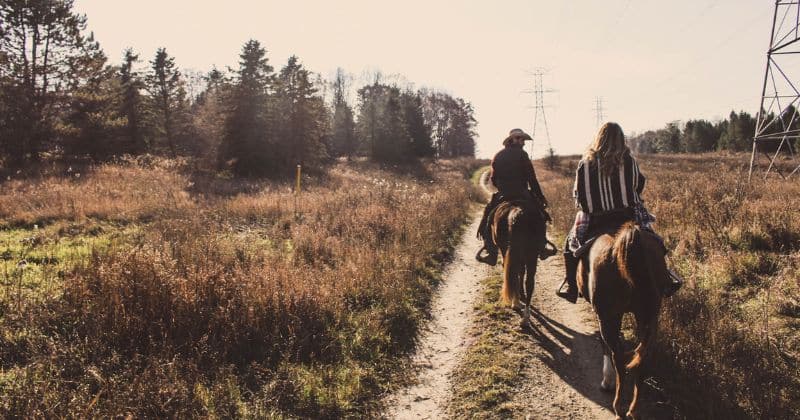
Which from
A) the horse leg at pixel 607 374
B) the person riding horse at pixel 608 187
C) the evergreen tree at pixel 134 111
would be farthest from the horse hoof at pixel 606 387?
the evergreen tree at pixel 134 111

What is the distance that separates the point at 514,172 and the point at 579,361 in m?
3.41

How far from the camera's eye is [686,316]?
5344 mm

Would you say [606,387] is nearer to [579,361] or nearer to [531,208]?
[579,361]

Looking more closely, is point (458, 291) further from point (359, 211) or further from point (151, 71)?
point (151, 71)

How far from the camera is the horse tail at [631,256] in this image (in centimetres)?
341

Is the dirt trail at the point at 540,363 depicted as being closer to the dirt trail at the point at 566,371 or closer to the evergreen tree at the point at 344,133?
the dirt trail at the point at 566,371

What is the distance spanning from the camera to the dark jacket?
7.18 m

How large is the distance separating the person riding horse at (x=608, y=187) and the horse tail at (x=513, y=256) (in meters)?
1.39

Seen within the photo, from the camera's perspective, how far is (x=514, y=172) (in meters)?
7.25

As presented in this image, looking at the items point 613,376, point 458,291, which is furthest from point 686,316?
point 458,291

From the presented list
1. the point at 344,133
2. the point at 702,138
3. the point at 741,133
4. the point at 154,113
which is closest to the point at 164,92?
the point at 154,113

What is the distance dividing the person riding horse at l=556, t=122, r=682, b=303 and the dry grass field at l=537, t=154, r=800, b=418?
104 centimetres

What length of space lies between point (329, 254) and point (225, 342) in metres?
4.07

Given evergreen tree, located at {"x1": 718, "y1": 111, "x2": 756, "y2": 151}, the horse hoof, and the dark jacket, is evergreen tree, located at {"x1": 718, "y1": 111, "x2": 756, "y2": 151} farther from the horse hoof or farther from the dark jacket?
the horse hoof
